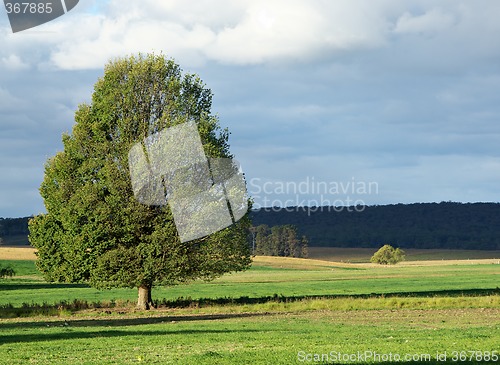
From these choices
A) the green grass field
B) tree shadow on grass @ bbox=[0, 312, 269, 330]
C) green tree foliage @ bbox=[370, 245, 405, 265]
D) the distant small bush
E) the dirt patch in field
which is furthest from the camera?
green tree foliage @ bbox=[370, 245, 405, 265]

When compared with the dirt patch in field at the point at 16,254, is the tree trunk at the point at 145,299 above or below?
below

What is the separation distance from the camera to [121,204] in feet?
148

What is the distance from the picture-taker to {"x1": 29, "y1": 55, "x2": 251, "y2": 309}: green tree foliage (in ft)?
147

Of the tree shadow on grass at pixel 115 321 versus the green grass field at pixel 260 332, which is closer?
the green grass field at pixel 260 332

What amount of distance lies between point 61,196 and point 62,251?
11.2 feet

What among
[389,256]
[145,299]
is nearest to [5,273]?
[145,299]

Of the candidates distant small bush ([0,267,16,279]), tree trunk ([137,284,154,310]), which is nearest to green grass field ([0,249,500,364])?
tree trunk ([137,284,154,310])

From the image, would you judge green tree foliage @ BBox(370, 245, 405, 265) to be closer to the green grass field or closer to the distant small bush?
the distant small bush

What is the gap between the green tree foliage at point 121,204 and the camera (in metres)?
44.9

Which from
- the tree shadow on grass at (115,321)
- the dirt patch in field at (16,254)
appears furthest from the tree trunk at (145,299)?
the dirt patch in field at (16,254)

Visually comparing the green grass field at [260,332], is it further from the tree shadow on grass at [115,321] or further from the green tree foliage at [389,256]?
the green tree foliage at [389,256]

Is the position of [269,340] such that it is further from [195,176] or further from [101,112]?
[101,112]

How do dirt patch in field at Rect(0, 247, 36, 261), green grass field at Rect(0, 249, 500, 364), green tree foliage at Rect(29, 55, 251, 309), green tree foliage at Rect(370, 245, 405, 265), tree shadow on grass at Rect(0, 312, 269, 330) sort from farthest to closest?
green tree foliage at Rect(370, 245, 405, 265) < dirt patch in field at Rect(0, 247, 36, 261) < green tree foliage at Rect(29, 55, 251, 309) < tree shadow on grass at Rect(0, 312, 269, 330) < green grass field at Rect(0, 249, 500, 364)

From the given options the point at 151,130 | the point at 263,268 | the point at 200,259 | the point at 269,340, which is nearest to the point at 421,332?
the point at 269,340
